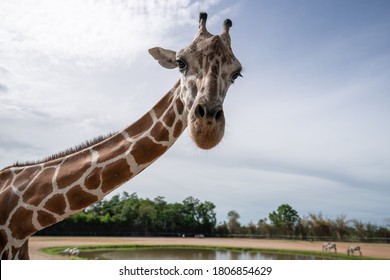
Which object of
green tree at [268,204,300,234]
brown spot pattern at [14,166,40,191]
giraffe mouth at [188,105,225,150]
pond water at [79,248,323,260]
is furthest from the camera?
green tree at [268,204,300,234]

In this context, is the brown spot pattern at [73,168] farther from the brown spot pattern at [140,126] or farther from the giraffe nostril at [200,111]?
the giraffe nostril at [200,111]

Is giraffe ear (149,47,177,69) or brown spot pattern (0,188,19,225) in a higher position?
giraffe ear (149,47,177,69)

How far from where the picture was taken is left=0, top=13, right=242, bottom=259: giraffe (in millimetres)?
3195

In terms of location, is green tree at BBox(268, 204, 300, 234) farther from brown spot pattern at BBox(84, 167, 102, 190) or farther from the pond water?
brown spot pattern at BBox(84, 167, 102, 190)

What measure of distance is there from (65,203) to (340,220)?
28050 mm

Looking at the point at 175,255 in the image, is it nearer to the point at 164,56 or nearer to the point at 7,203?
the point at 7,203

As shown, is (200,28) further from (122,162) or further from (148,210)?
(148,210)

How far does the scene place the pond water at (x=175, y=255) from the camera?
2064 cm

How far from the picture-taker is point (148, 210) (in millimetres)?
40219

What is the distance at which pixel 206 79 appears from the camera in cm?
301

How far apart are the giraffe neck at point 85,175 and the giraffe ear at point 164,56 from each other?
13.2 inches

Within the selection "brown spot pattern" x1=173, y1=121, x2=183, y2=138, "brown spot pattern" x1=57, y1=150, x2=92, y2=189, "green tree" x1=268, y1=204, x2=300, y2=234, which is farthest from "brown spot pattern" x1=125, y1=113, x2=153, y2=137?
"green tree" x1=268, y1=204, x2=300, y2=234
